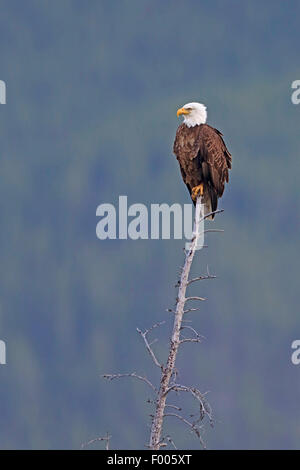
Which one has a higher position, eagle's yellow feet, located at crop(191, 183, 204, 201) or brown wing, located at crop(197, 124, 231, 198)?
brown wing, located at crop(197, 124, 231, 198)

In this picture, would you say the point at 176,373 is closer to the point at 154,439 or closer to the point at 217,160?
the point at 154,439

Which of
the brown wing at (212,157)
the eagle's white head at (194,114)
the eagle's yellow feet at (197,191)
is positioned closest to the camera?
the brown wing at (212,157)

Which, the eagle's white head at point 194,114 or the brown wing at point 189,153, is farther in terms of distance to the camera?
the eagle's white head at point 194,114

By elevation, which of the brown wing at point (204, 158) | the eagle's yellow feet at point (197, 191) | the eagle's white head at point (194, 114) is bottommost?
the eagle's yellow feet at point (197, 191)

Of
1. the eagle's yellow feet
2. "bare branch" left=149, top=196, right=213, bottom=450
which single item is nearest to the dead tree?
"bare branch" left=149, top=196, right=213, bottom=450

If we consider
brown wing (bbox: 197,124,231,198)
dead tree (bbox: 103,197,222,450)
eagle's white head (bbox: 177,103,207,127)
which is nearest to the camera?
dead tree (bbox: 103,197,222,450)

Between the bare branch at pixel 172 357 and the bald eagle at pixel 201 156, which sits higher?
the bald eagle at pixel 201 156

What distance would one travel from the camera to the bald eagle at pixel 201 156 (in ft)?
54.7

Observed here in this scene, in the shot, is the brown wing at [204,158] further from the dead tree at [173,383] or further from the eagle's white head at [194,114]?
the dead tree at [173,383]

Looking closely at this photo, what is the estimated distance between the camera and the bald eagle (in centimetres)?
1667

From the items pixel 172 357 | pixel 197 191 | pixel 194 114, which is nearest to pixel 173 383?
pixel 172 357

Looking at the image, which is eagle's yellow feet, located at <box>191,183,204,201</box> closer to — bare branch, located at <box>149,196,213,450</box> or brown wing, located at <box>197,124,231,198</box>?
brown wing, located at <box>197,124,231,198</box>

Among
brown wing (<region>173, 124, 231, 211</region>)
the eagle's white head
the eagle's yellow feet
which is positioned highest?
the eagle's white head

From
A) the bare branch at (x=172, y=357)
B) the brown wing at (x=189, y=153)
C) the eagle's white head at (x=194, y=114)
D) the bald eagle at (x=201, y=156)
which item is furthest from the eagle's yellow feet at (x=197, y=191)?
the bare branch at (x=172, y=357)
